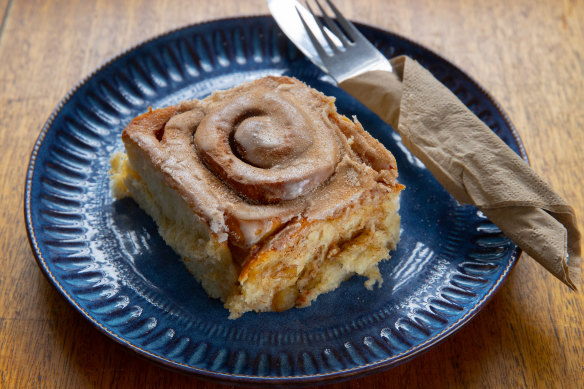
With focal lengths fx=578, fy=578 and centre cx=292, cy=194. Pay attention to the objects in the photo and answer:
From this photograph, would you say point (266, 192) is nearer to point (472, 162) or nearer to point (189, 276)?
point (189, 276)

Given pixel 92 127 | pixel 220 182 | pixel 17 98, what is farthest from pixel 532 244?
pixel 17 98

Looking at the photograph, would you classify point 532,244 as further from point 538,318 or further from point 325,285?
point 325,285

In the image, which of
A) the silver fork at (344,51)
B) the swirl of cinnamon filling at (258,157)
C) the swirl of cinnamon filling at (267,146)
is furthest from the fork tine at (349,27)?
the swirl of cinnamon filling at (267,146)

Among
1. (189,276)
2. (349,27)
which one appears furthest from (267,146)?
(349,27)

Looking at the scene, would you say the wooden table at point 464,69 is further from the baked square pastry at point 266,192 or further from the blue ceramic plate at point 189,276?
the baked square pastry at point 266,192

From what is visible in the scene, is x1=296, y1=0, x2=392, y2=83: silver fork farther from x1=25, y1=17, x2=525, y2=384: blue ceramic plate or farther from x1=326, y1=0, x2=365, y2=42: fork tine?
x1=25, y1=17, x2=525, y2=384: blue ceramic plate

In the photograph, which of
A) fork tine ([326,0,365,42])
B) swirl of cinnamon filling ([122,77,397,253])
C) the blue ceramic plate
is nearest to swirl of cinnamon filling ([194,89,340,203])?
swirl of cinnamon filling ([122,77,397,253])
